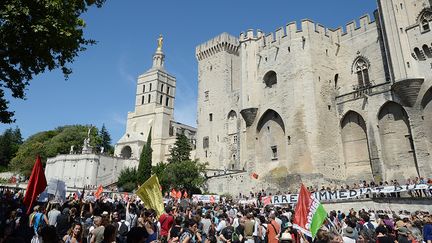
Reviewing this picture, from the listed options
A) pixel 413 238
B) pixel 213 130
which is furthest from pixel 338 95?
pixel 413 238

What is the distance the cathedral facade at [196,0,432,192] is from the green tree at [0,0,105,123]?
70.1 ft

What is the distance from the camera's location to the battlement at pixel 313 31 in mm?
30278

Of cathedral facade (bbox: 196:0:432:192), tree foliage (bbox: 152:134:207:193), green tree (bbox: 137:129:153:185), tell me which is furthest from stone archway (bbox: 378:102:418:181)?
green tree (bbox: 137:129:153:185)

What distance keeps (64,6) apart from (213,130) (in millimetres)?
33879

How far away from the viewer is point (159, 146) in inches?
2295

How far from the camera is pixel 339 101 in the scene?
98.0 feet

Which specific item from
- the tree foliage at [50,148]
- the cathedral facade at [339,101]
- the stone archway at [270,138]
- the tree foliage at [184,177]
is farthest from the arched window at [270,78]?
the tree foliage at [50,148]

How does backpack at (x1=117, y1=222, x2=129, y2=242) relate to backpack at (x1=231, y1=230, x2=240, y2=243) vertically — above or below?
above

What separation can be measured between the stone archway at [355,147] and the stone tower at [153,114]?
33.1 metres

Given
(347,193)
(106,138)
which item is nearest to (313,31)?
(347,193)

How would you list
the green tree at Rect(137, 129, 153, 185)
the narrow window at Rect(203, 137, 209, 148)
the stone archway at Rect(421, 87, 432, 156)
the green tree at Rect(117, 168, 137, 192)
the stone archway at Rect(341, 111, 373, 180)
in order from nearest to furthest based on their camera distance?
1. the stone archway at Rect(421, 87, 432, 156)
2. the stone archway at Rect(341, 111, 373, 180)
3. the green tree at Rect(117, 168, 137, 192)
4. the green tree at Rect(137, 129, 153, 185)
5. the narrow window at Rect(203, 137, 209, 148)

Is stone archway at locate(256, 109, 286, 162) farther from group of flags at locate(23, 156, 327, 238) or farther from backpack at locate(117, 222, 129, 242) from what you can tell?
backpack at locate(117, 222, 129, 242)

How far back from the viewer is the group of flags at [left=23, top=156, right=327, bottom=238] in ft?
22.7

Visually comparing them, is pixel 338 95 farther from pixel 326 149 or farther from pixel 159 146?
pixel 159 146
